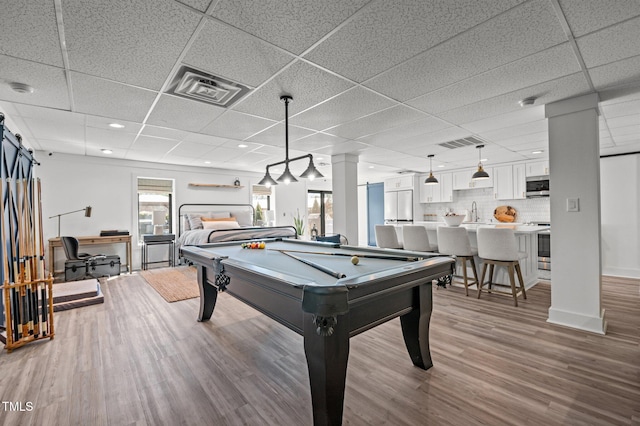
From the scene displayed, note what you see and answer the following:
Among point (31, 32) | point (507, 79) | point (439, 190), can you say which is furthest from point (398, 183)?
point (31, 32)

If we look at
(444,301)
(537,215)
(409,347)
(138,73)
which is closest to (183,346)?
(409,347)

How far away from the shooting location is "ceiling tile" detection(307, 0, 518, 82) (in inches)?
64.1

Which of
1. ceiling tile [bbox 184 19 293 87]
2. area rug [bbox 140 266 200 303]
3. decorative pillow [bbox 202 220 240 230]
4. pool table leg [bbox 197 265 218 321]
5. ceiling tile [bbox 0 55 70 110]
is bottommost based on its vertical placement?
area rug [bbox 140 266 200 303]

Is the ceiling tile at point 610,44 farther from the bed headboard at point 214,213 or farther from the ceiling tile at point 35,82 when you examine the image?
the bed headboard at point 214,213

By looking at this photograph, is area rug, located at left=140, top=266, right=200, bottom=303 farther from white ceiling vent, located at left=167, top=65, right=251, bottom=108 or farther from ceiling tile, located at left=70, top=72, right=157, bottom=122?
white ceiling vent, located at left=167, top=65, right=251, bottom=108

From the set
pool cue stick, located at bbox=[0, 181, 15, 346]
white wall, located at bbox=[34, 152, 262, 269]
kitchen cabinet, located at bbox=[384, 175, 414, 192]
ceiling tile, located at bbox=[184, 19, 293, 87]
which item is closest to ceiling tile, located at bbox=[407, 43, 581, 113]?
ceiling tile, located at bbox=[184, 19, 293, 87]

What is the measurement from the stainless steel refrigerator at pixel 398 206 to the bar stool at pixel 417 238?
363 cm

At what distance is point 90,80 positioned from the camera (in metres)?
2.47

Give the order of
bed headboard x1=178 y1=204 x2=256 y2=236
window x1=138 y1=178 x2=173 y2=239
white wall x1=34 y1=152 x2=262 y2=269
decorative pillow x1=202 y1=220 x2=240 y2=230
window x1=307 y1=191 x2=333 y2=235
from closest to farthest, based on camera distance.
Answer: white wall x1=34 y1=152 x2=262 y2=269 → window x1=138 y1=178 x2=173 y2=239 → decorative pillow x1=202 y1=220 x2=240 y2=230 → bed headboard x1=178 y1=204 x2=256 y2=236 → window x1=307 y1=191 x2=333 y2=235

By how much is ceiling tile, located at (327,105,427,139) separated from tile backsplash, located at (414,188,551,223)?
15.2 ft

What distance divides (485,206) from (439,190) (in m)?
1.21

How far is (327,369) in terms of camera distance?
59.6 inches

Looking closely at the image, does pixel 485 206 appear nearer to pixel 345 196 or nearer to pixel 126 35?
pixel 345 196

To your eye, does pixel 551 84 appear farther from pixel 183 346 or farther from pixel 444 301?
pixel 183 346
